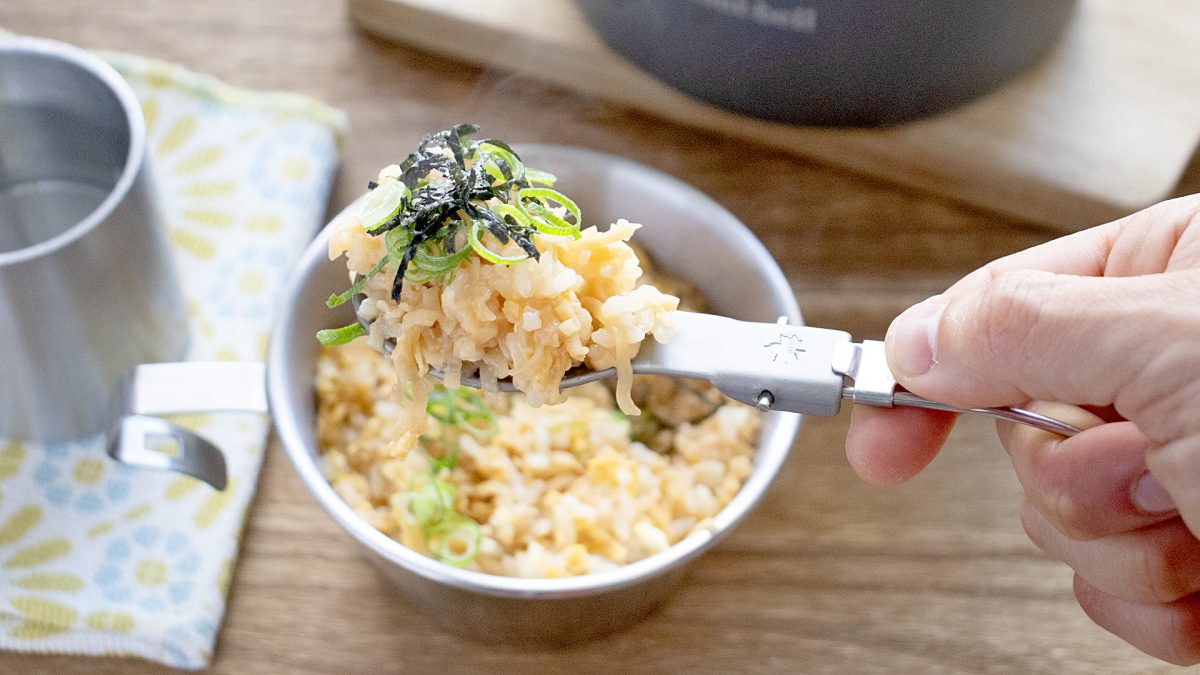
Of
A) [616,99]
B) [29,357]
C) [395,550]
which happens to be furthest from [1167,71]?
[29,357]

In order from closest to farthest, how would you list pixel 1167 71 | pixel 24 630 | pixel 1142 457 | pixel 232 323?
pixel 1142 457 → pixel 24 630 → pixel 232 323 → pixel 1167 71

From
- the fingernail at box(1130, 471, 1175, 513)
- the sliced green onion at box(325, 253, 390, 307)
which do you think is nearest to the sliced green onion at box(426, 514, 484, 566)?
the sliced green onion at box(325, 253, 390, 307)

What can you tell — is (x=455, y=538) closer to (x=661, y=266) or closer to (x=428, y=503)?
(x=428, y=503)

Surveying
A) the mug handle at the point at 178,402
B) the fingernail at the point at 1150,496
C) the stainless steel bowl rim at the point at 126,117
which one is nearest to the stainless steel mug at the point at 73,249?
the stainless steel bowl rim at the point at 126,117

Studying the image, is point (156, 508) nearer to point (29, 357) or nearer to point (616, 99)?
point (29, 357)

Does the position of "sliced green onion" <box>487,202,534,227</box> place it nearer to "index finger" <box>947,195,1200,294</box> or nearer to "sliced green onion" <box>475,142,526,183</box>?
"sliced green onion" <box>475,142,526,183</box>

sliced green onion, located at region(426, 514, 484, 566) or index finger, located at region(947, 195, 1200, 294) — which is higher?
index finger, located at region(947, 195, 1200, 294)

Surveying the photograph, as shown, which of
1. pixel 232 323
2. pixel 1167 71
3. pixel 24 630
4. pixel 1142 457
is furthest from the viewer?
pixel 1167 71
